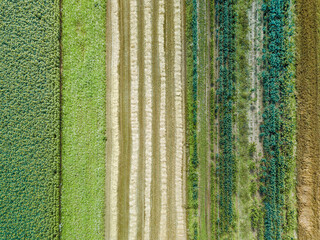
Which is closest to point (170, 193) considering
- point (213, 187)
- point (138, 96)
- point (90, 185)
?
point (213, 187)

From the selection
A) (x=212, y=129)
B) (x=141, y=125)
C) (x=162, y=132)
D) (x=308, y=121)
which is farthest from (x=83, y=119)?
(x=308, y=121)

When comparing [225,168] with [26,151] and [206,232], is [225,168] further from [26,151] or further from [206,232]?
[26,151]

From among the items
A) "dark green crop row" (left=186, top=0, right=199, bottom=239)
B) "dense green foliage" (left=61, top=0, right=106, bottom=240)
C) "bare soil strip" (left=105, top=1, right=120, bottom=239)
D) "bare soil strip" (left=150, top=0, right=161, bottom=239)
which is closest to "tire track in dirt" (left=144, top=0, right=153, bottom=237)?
"bare soil strip" (left=150, top=0, right=161, bottom=239)

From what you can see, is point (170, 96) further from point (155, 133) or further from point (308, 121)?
point (308, 121)

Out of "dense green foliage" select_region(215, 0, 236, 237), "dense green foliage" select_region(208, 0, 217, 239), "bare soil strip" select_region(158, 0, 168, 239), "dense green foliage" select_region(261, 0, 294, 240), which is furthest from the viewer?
"bare soil strip" select_region(158, 0, 168, 239)

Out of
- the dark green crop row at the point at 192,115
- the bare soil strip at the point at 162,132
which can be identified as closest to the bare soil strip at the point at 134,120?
the bare soil strip at the point at 162,132

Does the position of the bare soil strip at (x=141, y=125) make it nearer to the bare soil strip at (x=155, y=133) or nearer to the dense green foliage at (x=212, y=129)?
the bare soil strip at (x=155, y=133)

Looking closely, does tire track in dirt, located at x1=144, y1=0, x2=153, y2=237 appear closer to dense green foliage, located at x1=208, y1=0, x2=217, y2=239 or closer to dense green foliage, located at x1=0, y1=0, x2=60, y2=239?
dense green foliage, located at x1=208, y1=0, x2=217, y2=239
